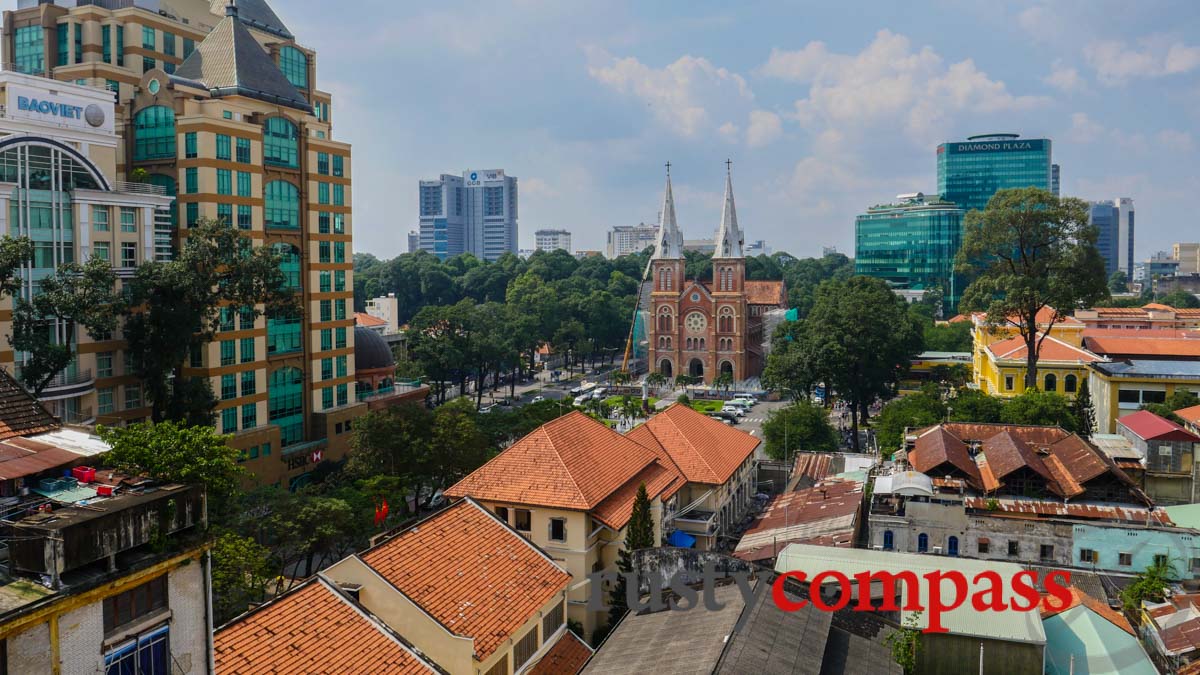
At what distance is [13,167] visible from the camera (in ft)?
106

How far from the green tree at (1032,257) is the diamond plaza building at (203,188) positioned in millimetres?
35339

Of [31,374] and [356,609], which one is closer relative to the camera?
[356,609]

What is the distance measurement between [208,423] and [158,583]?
27.4 metres

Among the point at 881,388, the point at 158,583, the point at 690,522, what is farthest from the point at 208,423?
the point at 881,388

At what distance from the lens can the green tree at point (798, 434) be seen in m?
48.8

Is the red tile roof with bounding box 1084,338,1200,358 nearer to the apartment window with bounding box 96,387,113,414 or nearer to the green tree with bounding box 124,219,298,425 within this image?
the green tree with bounding box 124,219,298,425

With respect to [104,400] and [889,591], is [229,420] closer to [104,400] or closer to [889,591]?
[104,400]

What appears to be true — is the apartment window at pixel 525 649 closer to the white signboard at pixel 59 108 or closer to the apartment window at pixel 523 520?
the apartment window at pixel 523 520

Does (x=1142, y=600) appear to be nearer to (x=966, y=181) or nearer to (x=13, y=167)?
(x=13, y=167)

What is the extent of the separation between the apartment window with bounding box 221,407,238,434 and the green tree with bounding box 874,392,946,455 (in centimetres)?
3107

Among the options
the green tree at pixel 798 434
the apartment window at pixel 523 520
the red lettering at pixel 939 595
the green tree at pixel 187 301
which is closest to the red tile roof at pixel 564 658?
the apartment window at pixel 523 520

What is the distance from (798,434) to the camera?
160 ft

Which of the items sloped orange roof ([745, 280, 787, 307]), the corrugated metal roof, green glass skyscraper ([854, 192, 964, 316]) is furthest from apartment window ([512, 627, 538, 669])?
green glass skyscraper ([854, 192, 964, 316])

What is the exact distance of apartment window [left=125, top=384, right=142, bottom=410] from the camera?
3778 cm
